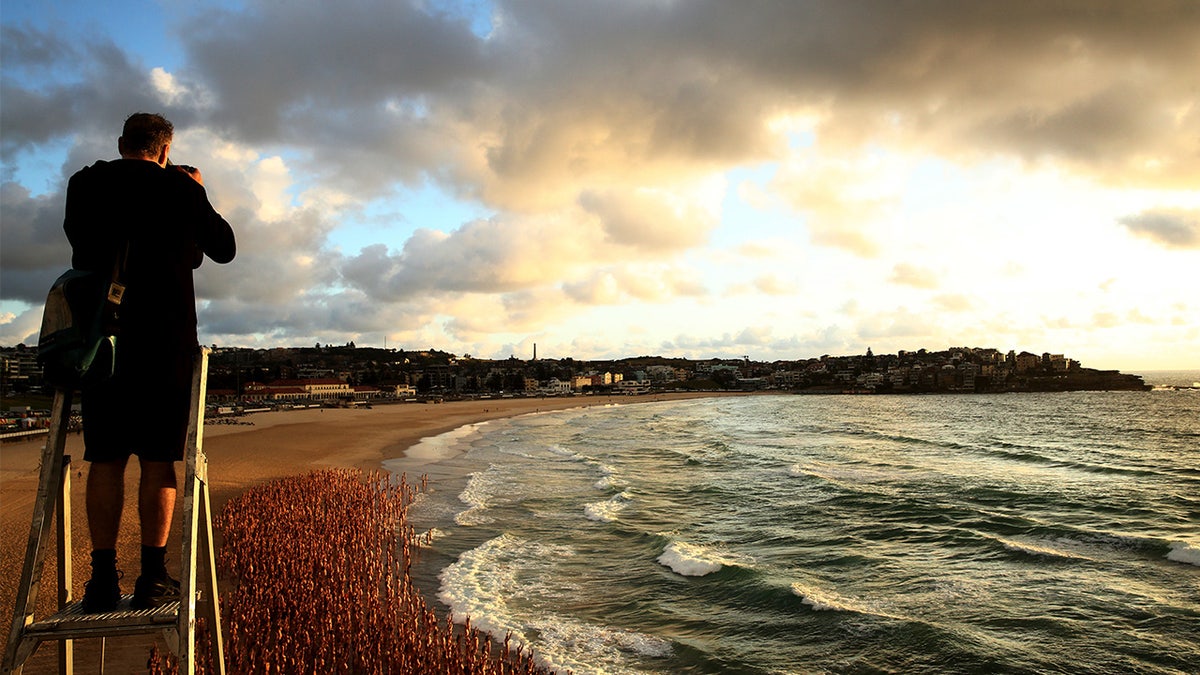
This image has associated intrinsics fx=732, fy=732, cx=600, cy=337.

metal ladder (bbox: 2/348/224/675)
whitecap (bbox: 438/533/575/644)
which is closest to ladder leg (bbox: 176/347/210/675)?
metal ladder (bbox: 2/348/224/675)

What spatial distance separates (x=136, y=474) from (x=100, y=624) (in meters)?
23.1

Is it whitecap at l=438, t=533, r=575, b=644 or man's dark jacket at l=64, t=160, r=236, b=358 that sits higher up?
man's dark jacket at l=64, t=160, r=236, b=358

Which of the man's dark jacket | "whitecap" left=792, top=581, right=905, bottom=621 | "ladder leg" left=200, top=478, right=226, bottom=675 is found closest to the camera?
the man's dark jacket

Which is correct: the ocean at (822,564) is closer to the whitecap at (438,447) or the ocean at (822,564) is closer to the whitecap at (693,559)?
the whitecap at (693,559)

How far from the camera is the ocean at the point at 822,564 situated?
32.4ft

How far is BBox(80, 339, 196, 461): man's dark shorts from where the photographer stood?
3.19 meters

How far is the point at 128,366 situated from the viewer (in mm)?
3172

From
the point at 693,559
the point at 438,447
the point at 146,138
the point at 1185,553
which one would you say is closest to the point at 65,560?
the point at 146,138

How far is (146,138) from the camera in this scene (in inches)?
134

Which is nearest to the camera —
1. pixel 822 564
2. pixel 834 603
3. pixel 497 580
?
pixel 834 603

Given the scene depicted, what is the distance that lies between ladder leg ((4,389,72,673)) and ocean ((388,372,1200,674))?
22.3 feet

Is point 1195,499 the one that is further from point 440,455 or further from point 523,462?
point 440,455

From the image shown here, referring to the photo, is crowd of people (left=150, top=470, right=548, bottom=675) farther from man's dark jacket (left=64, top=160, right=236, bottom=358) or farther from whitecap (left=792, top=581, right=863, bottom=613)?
whitecap (left=792, top=581, right=863, bottom=613)

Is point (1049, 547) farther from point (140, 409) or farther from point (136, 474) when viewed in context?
point (136, 474)
